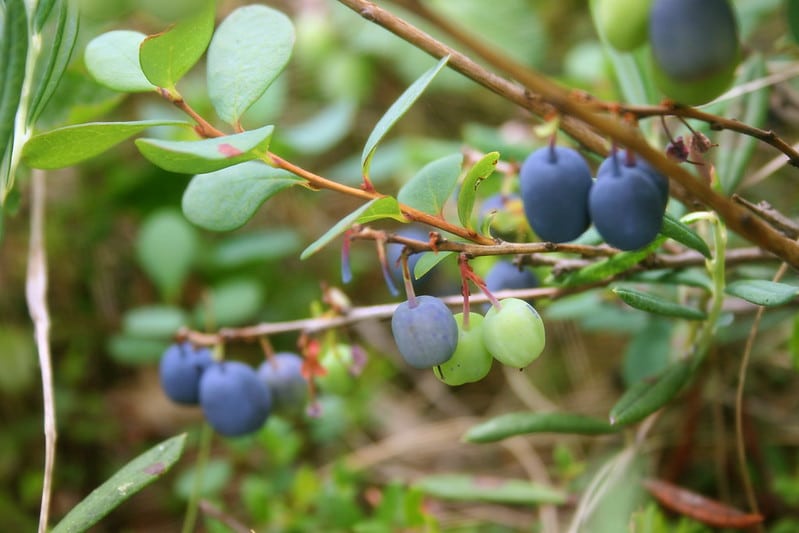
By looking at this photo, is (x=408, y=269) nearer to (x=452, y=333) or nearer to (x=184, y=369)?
(x=452, y=333)

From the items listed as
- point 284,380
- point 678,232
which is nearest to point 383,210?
point 678,232

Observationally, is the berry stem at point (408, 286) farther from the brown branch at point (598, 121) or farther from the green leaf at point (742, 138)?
the green leaf at point (742, 138)

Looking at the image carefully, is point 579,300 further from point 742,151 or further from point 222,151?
point 222,151

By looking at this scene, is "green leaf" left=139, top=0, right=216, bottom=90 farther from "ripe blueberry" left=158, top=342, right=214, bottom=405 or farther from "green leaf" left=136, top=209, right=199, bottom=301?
"green leaf" left=136, top=209, right=199, bottom=301

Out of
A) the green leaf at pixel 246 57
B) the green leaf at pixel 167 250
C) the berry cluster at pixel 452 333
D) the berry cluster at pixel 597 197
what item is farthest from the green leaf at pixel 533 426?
the green leaf at pixel 167 250

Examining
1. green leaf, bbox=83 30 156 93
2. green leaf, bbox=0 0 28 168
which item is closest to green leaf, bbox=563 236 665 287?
green leaf, bbox=83 30 156 93

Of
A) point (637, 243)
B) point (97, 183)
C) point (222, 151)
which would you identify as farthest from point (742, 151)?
point (97, 183)
